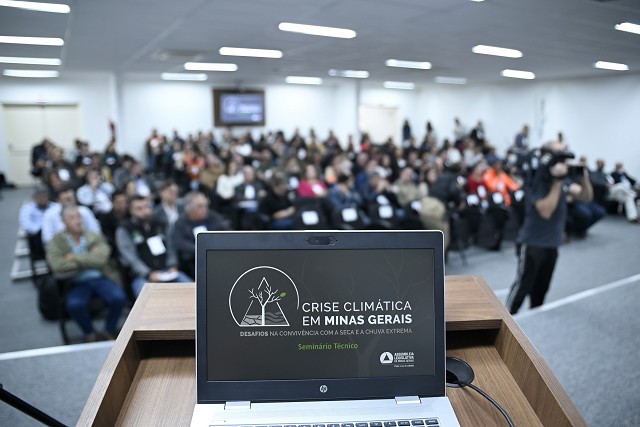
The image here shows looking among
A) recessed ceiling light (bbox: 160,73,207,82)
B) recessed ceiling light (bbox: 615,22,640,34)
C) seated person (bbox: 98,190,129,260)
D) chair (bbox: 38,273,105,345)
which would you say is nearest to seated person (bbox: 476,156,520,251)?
recessed ceiling light (bbox: 615,22,640,34)

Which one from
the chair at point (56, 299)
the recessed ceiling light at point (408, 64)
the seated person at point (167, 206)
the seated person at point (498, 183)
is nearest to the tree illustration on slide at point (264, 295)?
the chair at point (56, 299)

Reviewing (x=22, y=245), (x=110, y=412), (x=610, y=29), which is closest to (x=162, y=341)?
(x=110, y=412)

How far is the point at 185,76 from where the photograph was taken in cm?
1285

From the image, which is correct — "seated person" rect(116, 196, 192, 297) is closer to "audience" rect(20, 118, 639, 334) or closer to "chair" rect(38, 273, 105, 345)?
"audience" rect(20, 118, 639, 334)

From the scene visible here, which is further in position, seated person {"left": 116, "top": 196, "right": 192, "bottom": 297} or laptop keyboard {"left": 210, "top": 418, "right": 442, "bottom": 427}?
seated person {"left": 116, "top": 196, "right": 192, "bottom": 297}

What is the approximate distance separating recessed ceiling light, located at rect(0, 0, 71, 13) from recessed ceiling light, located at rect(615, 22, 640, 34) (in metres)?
5.23

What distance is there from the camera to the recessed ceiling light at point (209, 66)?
9617 mm

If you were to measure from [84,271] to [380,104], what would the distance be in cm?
1510

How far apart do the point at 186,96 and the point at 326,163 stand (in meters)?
6.91

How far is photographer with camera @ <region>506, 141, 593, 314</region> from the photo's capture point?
11.2ft

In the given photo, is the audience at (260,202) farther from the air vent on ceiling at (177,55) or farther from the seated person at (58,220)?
the air vent on ceiling at (177,55)

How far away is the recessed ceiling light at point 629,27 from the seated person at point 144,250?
15.7 ft

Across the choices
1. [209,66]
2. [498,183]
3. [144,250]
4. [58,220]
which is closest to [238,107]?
[209,66]

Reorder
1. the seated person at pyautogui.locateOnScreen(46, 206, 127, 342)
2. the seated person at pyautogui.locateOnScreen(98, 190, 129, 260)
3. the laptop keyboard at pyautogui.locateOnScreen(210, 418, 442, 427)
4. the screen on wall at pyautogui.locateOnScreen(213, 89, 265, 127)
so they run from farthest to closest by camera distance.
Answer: the screen on wall at pyautogui.locateOnScreen(213, 89, 265, 127) → the seated person at pyautogui.locateOnScreen(98, 190, 129, 260) → the seated person at pyautogui.locateOnScreen(46, 206, 127, 342) → the laptop keyboard at pyautogui.locateOnScreen(210, 418, 442, 427)
